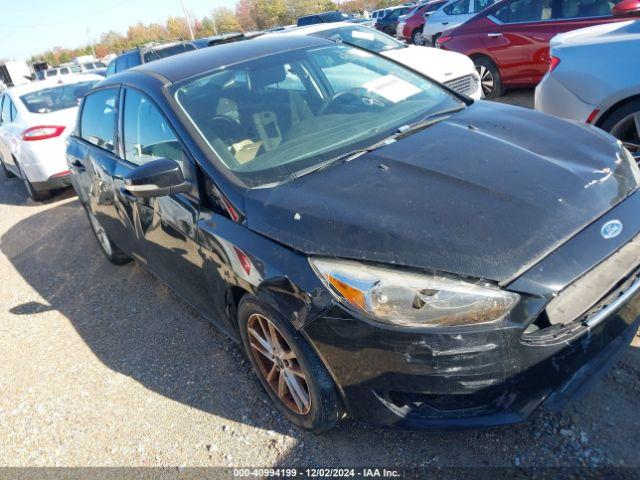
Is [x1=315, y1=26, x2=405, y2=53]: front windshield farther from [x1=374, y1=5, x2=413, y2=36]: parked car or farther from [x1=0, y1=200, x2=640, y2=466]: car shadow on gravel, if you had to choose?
[x1=374, y1=5, x2=413, y2=36]: parked car

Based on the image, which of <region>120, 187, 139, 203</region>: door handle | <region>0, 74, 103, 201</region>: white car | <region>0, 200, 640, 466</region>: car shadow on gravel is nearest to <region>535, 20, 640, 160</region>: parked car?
<region>0, 200, 640, 466</region>: car shadow on gravel

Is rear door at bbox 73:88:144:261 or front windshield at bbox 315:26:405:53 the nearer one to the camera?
rear door at bbox 73:88:144:261

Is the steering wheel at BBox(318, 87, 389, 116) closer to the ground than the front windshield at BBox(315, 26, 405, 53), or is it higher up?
higher up

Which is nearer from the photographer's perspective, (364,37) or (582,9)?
(582,9)

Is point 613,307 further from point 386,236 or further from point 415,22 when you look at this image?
point 415,22

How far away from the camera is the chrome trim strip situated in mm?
1833

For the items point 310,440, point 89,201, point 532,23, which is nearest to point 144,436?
point 310,440

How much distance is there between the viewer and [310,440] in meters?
2.36

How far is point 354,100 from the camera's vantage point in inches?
119

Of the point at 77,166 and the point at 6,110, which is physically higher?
the point at 77,166

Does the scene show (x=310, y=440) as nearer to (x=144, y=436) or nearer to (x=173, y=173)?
(x=144, y=436)

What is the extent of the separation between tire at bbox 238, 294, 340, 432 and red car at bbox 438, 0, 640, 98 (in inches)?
234

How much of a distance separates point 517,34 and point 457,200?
589cm


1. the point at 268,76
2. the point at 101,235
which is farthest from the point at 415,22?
the point at 268,76
